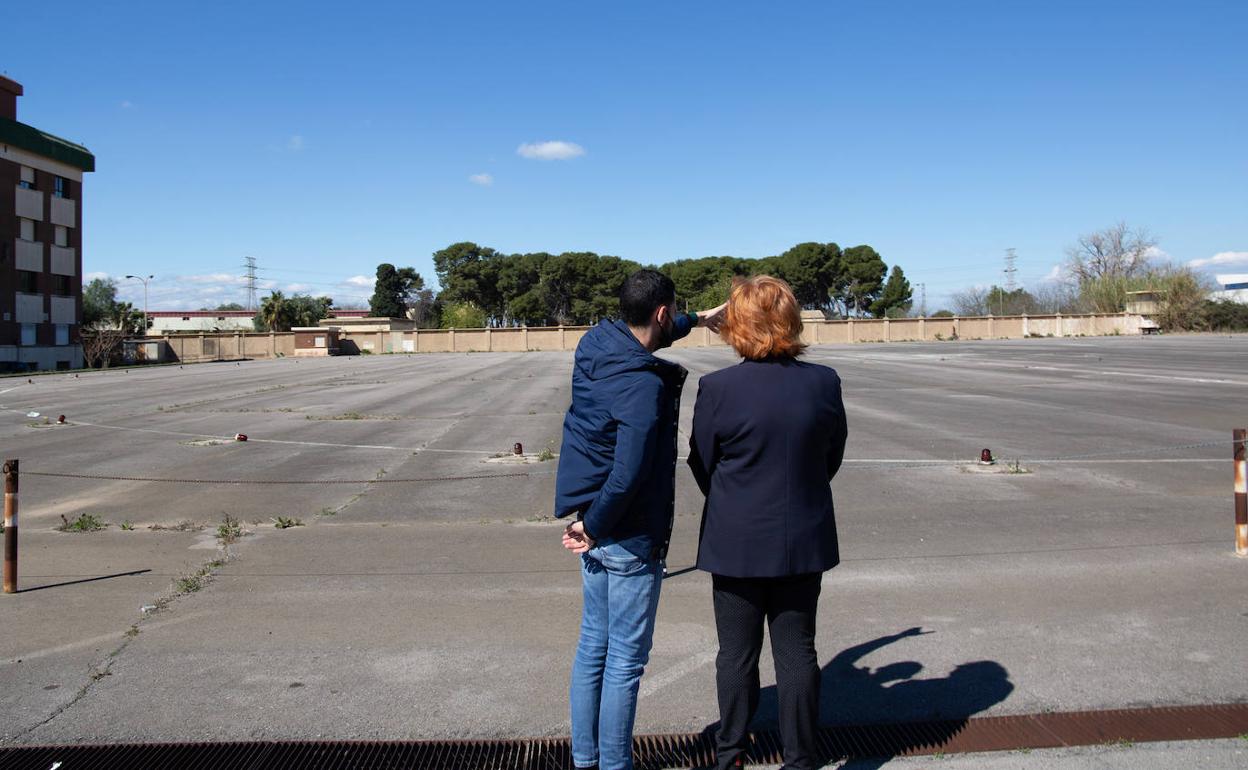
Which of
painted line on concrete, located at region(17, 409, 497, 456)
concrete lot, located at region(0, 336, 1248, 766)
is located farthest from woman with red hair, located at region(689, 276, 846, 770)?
painted line on concrete, located at region(17, 409, 497, 456)

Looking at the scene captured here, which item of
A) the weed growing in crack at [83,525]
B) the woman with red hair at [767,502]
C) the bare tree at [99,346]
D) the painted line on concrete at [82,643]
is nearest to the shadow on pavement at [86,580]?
the painted line on concrete at [82,643]

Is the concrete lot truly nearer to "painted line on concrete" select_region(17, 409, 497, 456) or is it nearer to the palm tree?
"painted line on concrete" select_region(17, 409, 497, 456)

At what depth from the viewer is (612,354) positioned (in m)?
3.21

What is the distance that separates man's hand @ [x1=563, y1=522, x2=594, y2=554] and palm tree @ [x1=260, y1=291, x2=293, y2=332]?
3757 inches

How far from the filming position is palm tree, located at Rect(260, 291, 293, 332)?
93250mm

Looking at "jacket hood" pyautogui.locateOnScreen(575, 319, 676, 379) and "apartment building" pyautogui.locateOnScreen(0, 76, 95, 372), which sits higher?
"apartment building" pyautogui.locateOnScreen(0, 76, 95, 372)

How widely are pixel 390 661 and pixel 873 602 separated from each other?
3038mm

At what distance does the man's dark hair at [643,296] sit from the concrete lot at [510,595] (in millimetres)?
1911

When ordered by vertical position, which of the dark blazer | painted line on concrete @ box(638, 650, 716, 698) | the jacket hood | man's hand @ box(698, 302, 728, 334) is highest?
man's hand @ box(698, 302, 728, 334)

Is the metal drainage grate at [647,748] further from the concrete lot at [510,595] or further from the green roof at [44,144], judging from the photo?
the green roof at [44,144]

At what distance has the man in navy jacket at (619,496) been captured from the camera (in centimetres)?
312

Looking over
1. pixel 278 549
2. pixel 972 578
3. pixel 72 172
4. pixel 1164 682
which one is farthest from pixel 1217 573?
pixel 72 172

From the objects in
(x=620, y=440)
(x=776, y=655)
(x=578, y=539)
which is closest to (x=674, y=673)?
(x=776, y=655)

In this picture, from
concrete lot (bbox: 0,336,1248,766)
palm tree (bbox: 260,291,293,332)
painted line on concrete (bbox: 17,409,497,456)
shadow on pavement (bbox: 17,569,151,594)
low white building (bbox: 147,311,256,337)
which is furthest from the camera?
low white building (bbox: 147,311,256,337)
